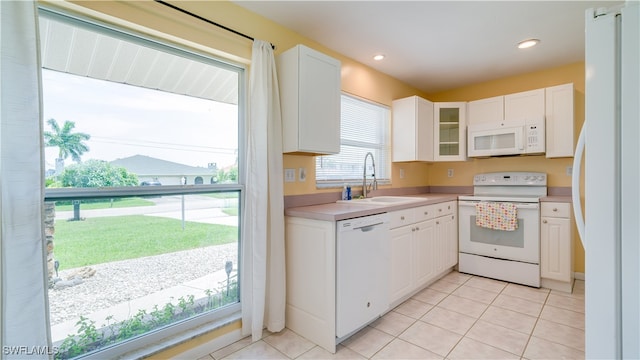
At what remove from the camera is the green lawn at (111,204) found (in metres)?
1.53

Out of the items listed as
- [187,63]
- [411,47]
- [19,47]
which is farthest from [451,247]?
[19,47]

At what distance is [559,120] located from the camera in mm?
3143

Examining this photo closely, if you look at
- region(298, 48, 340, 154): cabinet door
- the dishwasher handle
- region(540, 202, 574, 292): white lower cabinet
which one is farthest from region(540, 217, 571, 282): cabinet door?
region(298, 48, 340, 154): cabinet door

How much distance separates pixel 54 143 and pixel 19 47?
467 mm

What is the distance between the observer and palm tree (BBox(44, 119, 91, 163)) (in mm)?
1483

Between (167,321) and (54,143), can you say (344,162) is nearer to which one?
(167,321)

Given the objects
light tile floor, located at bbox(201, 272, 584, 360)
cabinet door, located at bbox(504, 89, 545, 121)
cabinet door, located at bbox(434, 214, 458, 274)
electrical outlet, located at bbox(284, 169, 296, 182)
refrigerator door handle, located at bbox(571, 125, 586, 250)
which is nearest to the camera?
refrigerator door handle, located at bbox(571, 125, 586, 250)

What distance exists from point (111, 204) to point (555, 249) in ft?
12.9

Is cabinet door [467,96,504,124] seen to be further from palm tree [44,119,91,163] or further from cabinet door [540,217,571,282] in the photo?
palm tree [44,119,91,163]

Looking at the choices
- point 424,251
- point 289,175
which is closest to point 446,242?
point 424,251

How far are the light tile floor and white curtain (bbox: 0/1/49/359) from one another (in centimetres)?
105

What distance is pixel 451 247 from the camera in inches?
134
